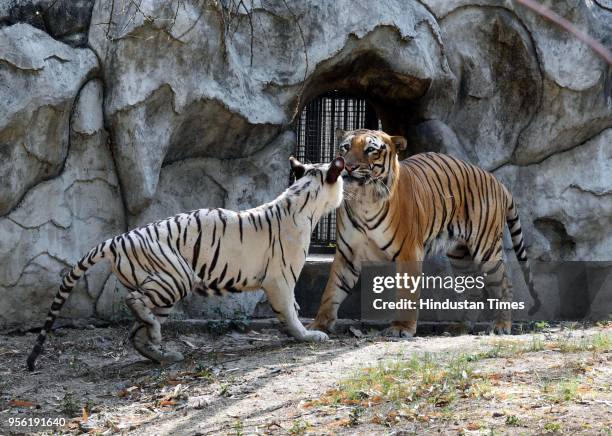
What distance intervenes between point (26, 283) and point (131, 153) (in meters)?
1.21

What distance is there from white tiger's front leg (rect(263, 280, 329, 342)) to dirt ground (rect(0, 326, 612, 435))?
0.11 meters

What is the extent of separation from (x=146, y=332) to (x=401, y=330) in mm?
1995

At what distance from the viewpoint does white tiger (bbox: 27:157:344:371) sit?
6188 millimetres

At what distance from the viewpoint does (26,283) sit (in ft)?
23.7

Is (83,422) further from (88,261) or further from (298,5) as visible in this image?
(298,5)

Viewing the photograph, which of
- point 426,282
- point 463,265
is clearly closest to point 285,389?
point 463,265

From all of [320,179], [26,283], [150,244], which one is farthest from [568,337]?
[26,283]

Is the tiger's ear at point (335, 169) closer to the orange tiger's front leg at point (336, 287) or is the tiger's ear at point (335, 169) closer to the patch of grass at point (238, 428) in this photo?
the orange tiger's front leg at point (336, 287)

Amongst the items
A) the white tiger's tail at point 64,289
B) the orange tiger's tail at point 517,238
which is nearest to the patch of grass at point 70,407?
the white tiger's tail at point 64,289

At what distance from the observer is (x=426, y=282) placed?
9008mm

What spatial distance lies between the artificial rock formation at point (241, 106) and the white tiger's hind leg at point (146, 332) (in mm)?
1425

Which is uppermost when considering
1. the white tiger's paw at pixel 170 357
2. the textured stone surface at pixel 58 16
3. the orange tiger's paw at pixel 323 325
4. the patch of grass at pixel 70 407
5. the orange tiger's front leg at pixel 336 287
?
the textured stone surface at pixel 58 16

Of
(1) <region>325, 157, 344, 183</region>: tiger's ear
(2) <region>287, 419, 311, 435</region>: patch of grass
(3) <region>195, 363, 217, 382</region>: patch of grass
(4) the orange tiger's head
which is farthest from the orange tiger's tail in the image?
(2) <region>287, 419, 311, 435</region>: patch of grass

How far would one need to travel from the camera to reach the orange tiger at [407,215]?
7457 millimetres
